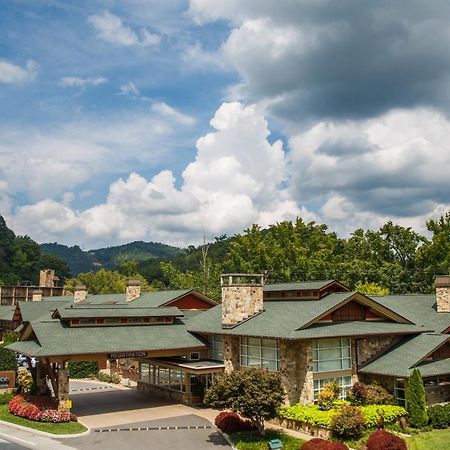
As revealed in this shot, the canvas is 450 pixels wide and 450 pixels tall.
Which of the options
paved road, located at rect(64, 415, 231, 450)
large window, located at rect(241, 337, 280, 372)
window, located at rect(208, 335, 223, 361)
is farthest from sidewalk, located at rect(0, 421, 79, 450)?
window, located at rect(208, 335, 223, 361)

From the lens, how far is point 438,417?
28594 mm

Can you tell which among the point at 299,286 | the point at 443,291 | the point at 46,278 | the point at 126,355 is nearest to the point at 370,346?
the point at 299,286

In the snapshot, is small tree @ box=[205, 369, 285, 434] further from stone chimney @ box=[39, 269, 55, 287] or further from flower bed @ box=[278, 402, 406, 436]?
stone chimney @ box=[39, 269, 55, 287]

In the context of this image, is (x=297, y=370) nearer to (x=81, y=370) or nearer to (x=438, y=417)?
(x=438, y=417)

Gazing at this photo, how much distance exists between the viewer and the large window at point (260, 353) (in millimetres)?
32188

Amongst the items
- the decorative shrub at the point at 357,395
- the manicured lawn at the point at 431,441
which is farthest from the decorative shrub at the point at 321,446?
the decorative shrub at the point at 357,395

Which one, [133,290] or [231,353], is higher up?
[133,290]

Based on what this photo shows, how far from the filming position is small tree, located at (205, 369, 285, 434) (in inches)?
1044

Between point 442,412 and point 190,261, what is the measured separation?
143m

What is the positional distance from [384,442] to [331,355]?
8.23m

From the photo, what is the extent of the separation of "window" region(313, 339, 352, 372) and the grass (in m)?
4.92

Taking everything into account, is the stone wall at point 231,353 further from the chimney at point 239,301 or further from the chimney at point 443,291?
the chimney at point 443,291

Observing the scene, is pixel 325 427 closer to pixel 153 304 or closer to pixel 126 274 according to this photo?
pixel 153 304

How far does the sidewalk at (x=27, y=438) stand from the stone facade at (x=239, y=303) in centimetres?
1330
